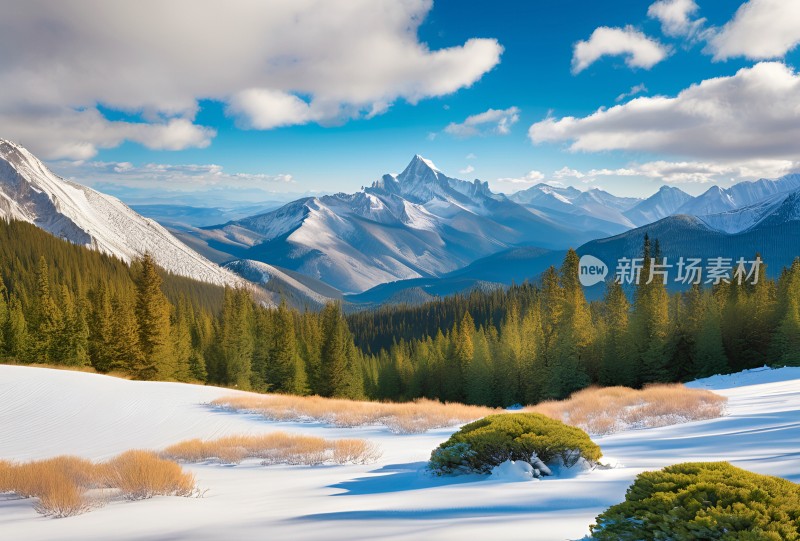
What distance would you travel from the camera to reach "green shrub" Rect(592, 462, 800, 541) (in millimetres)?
3811

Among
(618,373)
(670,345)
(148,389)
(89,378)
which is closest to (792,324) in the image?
(670,345)

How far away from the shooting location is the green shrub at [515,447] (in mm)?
8406

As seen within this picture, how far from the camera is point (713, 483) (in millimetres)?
4402

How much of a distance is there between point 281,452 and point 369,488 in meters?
4.28

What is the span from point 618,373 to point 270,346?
41473 millimetres

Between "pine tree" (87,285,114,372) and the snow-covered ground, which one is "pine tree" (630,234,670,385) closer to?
the snow-covered ground

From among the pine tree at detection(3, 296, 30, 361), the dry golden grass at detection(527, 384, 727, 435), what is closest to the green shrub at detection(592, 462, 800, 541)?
the dry golden grass at detection(527, 384, 727, 435)

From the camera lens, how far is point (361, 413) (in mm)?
18641

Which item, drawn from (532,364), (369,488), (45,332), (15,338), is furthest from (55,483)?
(15,338)

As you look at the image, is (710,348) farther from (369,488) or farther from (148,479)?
(148,479)

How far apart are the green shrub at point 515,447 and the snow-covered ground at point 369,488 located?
1.13 feet

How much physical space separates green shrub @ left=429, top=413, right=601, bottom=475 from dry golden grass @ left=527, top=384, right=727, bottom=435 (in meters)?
6.73

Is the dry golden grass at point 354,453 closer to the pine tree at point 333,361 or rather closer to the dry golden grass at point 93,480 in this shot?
the dry golden grass at point 93,480

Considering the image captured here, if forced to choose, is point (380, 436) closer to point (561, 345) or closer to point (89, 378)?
point (89, 378)
